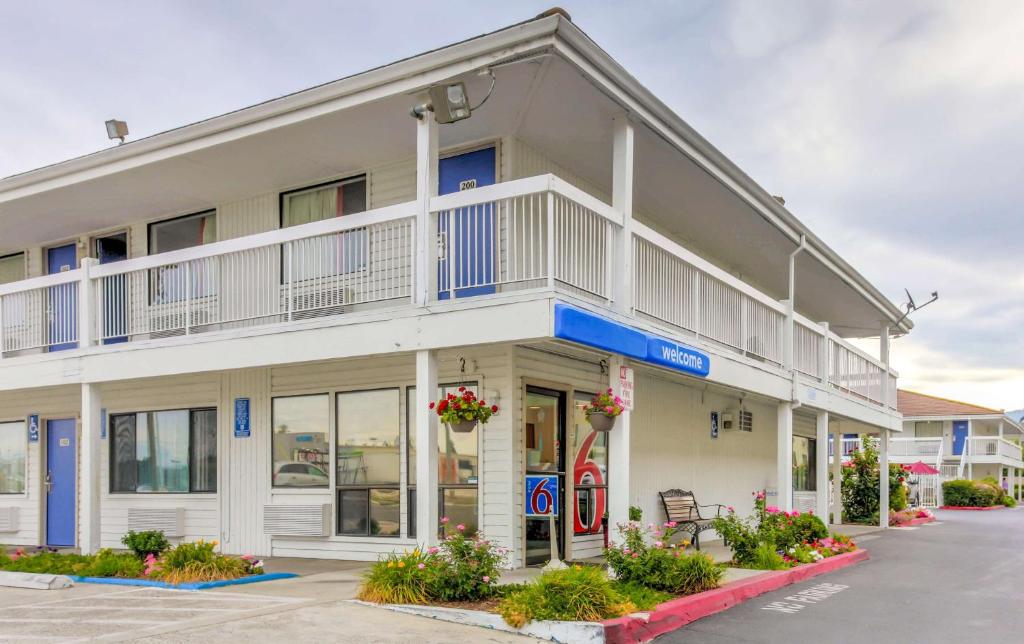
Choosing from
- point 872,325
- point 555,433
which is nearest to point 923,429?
point 872,325

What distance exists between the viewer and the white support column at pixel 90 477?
12.8 metres

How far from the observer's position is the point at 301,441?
1340 cm

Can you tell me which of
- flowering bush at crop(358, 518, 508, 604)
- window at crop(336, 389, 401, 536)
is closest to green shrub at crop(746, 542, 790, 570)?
flowering bush at crop(358, 518, 508, 604)

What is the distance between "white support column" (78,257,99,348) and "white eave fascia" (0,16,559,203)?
3.97 feet

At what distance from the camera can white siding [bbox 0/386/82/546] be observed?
16.5 metres

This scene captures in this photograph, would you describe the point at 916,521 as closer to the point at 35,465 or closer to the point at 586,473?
the point at 586,473

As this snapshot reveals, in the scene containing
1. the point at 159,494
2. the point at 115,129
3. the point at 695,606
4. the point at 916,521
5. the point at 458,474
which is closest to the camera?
the point at 695,606

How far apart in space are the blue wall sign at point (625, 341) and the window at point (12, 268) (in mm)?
12877

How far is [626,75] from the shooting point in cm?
977

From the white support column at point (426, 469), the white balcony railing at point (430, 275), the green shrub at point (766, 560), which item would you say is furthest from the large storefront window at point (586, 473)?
the white support column at point (426, 469)

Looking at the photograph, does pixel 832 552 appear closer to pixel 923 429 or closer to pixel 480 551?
pixel 480 551

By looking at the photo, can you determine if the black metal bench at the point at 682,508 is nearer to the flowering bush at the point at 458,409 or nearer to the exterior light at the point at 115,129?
the flowering bush at the point at 458,409

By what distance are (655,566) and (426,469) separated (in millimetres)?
2577

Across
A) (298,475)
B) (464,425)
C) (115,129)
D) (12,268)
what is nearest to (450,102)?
(464,425)
